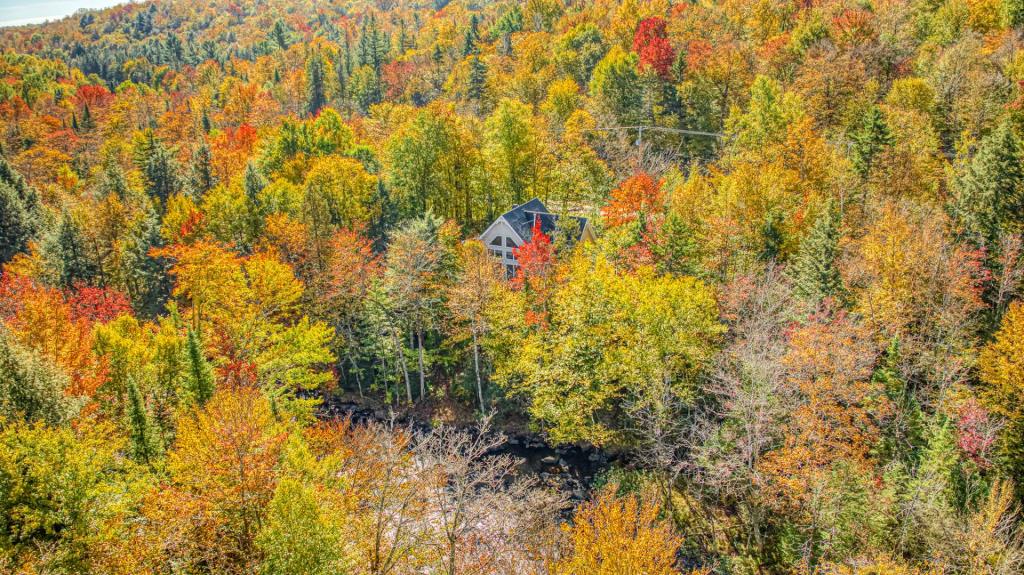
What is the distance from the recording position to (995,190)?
3228cm

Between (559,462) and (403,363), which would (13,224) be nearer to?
(403,363)

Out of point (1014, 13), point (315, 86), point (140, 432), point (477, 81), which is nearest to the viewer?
point (140, 432)

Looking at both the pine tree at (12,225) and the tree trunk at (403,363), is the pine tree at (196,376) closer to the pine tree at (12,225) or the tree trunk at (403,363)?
the tree trunk at (403,363)

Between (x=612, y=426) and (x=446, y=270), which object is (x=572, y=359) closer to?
(x=612, y=426)

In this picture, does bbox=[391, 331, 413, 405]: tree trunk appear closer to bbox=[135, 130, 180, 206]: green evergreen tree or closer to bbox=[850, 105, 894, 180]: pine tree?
bbox=[850, 105, 894, 180]: pine tree

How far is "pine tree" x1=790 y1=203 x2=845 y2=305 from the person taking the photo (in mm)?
31312

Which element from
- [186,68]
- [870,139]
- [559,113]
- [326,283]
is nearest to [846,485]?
[870,139]

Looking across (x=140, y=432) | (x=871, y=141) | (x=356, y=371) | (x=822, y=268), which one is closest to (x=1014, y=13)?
(x=871, y=141)

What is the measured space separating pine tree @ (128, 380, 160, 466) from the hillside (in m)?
0.24

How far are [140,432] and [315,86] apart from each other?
102m

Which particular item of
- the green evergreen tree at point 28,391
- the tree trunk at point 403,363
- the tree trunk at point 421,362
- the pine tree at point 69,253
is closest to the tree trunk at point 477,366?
the tree trunk at point 421,362

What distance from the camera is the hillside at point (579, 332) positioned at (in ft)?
67.3

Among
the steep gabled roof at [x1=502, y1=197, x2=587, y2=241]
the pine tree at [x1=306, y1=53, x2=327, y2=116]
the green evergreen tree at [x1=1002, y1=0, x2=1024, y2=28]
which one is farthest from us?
the pine tree at [x1=306, y1=53, x2=327, y2=116]

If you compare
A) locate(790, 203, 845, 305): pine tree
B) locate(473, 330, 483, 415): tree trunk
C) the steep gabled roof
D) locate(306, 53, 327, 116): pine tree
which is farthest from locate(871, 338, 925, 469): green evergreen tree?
locate(306, 53, 327, 116): pine tree
